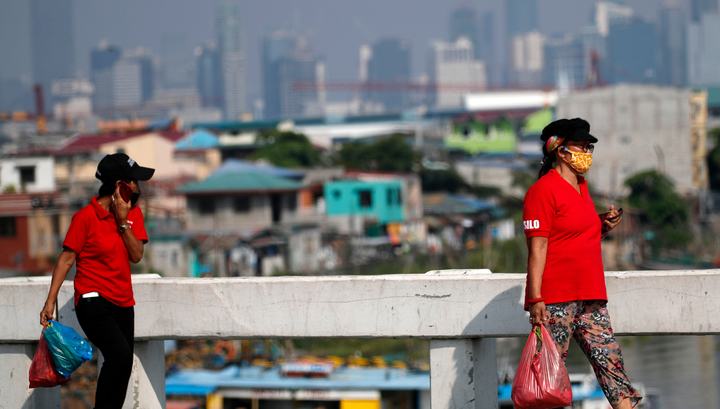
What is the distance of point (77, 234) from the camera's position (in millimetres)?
3908

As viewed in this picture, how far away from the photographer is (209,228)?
3012cm

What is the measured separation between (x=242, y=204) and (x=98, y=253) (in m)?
26.4

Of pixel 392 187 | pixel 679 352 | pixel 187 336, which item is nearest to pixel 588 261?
pixel 187 336

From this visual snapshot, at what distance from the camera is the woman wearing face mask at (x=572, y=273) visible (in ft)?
11.5

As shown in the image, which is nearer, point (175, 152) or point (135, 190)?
point (135, 190)

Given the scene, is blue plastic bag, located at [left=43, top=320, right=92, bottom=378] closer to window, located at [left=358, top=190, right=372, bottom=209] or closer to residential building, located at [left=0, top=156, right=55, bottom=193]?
residential building, located at [left=0, top=156, right=55, bottom=193]

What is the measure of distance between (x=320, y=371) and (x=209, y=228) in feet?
57.1

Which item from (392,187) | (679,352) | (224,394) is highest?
(392,187)

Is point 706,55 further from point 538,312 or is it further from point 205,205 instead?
point 538,312

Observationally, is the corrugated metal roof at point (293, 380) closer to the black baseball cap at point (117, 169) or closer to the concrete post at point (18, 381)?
the concrete post at point (18, 381)

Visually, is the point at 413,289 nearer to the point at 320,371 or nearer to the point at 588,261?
the point at 588,261

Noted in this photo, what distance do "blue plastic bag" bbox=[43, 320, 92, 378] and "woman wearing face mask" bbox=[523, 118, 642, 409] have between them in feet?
7.02

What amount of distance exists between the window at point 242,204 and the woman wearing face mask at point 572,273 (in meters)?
26.9

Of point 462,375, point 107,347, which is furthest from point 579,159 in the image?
point 107,347
